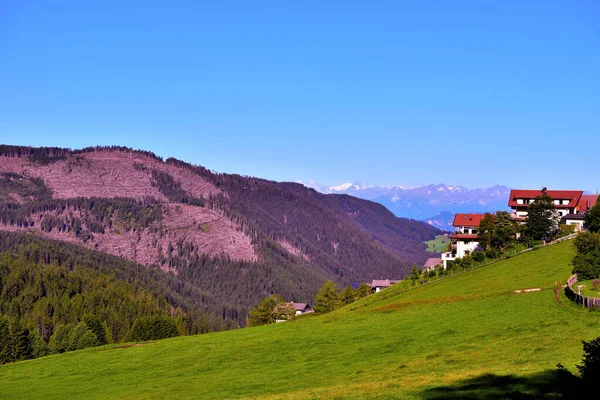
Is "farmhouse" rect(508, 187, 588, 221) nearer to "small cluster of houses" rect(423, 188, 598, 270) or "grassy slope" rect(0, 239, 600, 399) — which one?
"small cluster of houses" rect(423, 188, 598, 270)

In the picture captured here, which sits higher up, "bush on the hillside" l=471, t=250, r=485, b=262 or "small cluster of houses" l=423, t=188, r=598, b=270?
"small cluster of houses" l=423, t=188, r=598, b=270

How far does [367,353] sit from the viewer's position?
193ft

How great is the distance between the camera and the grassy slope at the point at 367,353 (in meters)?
43.7

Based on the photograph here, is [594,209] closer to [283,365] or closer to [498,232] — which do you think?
[498,232]

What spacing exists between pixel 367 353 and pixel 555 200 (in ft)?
356

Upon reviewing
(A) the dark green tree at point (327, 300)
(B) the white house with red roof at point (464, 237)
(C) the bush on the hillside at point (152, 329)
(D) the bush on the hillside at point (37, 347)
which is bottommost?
(D) the bush on the hillside at point (37, 347)

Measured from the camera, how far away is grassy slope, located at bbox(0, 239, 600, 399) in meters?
43.7

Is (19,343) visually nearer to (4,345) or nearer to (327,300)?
(4,345)

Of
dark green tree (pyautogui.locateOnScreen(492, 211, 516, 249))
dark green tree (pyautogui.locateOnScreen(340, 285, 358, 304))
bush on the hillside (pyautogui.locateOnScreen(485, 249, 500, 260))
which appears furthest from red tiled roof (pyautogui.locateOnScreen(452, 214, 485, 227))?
dark green tree (pyautogui.locateOnScreen(340, 285, 358, 304))

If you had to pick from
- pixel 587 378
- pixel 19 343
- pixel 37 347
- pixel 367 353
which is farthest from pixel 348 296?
pixel 587 378

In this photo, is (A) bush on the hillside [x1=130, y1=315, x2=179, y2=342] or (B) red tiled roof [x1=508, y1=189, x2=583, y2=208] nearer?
(B) red tiled roof [x1=508, y1=189, x2=583, y2=208]

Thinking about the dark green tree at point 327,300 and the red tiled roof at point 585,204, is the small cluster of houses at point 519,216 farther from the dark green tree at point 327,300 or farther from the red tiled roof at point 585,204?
the dark green tree at point 327,300

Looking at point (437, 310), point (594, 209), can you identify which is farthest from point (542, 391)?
point (594, 209)

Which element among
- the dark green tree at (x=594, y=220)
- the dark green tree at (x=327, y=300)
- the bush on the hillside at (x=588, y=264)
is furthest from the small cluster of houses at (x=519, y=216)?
the bush on the hillside at (x=588, y=264)
